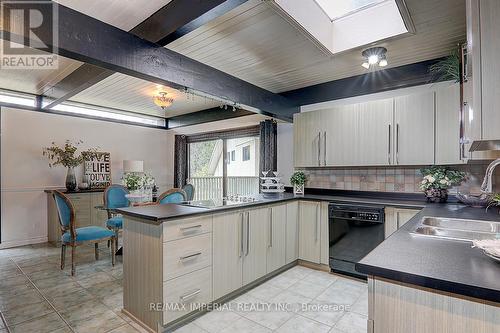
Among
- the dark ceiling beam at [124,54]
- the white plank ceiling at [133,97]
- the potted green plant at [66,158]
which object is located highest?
the white plank ceiling at [133,97]

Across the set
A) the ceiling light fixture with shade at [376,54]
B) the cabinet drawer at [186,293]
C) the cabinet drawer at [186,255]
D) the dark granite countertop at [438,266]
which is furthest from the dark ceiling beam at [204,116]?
the dark granite countertop at [438,266]

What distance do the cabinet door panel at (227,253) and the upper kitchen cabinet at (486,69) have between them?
196cm

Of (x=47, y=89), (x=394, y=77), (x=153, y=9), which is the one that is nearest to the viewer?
(x=153, y=9)

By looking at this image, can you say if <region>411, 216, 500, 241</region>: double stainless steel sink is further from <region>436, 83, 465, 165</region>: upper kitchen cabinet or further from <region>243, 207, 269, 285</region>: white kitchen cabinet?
<region>243, 207, 269, 285</region>: white kitchen cabinet

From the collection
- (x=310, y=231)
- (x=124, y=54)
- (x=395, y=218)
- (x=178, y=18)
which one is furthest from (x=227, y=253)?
(x=178, y=18)

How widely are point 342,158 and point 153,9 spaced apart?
8.72 ft

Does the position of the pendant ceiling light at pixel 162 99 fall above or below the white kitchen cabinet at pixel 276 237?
above

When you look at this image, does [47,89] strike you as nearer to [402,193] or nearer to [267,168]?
[267,168]

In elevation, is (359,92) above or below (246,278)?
above

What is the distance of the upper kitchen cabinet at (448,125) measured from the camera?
268cm

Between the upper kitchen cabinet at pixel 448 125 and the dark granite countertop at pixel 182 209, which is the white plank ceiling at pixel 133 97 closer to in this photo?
the dark granite countertop at pixel 182 209

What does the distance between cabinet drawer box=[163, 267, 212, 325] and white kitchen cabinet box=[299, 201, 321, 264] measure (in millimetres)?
1552

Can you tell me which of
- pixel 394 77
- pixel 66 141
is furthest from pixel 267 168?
pixel 66 141

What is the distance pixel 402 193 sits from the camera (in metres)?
3.22
